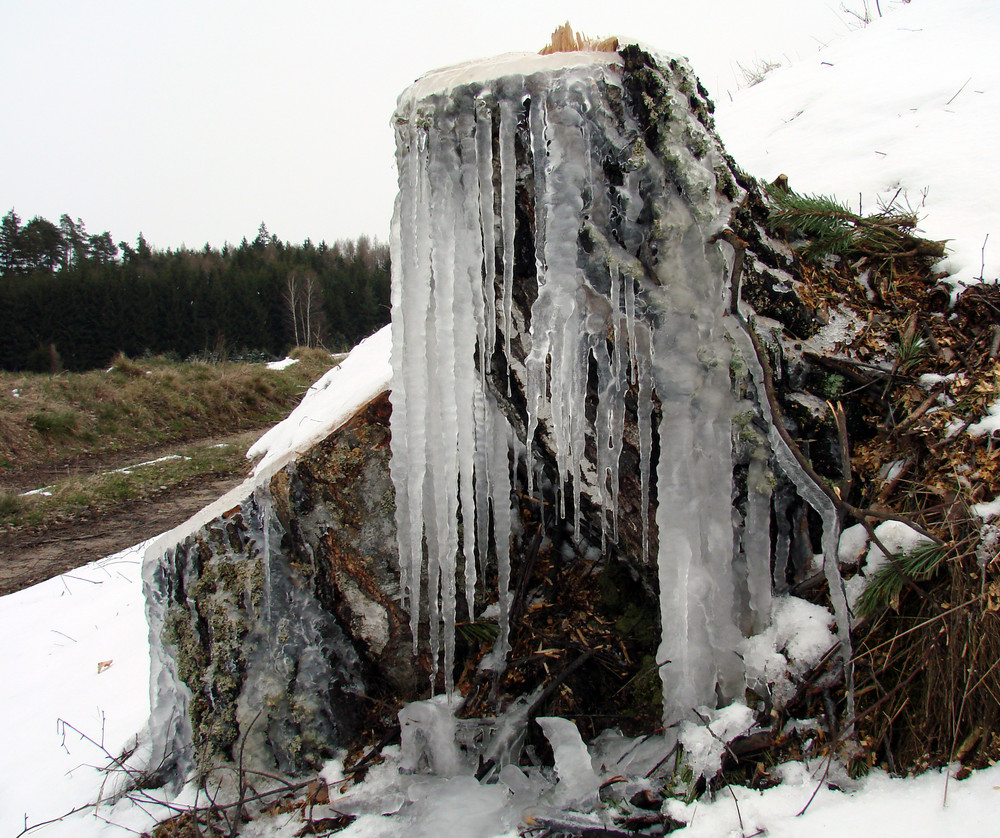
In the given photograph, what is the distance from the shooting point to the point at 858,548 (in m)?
1.55

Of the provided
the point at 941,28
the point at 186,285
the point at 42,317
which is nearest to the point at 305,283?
the point at 186,285

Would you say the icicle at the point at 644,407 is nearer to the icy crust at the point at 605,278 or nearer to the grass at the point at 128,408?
the icy crust at the point at 605,278

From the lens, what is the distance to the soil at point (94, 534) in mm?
5777

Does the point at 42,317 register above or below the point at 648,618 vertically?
above

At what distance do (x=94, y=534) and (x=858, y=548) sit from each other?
25.1 ft

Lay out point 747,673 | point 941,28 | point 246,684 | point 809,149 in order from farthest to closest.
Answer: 1. point 941,28
2. point 809,149
3. point 246,684
4. point 747,673

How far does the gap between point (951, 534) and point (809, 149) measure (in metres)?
2.10

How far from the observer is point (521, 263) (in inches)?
72.2

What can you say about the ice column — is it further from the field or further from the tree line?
the tree line

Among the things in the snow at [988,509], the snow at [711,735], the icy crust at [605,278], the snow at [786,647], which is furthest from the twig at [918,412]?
the snow at [711,735]

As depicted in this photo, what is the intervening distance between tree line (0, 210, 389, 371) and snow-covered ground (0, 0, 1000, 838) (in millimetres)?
18068

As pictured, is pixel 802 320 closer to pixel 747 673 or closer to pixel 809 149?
pixel 747 673

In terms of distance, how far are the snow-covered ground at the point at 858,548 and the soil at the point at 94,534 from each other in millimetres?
1587

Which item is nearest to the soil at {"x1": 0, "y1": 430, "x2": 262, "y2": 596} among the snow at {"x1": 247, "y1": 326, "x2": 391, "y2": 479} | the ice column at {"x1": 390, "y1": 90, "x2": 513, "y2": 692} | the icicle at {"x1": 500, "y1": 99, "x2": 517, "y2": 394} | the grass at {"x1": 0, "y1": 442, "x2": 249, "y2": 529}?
the grass at {"x1": 0, "y1": 442, "x2": 249, "y2": 529}
